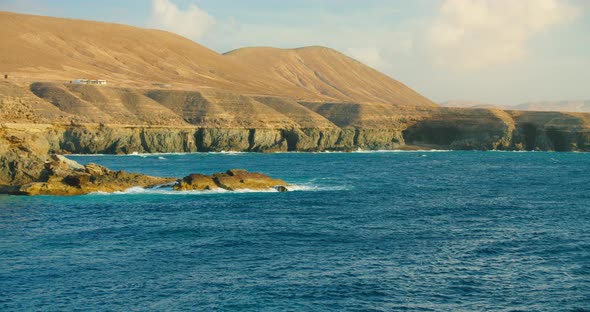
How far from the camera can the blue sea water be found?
93.3 ft

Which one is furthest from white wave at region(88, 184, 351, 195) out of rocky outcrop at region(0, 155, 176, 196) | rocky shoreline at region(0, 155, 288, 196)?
rocky outcrop at region(0, 155, 176, 196)

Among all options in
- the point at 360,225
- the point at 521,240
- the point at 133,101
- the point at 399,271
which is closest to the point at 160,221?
the point at 360,225

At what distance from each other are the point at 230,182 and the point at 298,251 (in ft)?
96.3

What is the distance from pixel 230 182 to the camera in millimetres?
65625

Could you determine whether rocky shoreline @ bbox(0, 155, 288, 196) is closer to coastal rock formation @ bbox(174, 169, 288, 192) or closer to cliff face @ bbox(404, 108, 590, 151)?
coastal rock formation @ bbox(174, 169, 288, 192)

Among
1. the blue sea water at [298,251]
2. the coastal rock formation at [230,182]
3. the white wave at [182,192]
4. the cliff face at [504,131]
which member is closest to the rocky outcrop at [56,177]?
the coastal rock formation at [230,182]

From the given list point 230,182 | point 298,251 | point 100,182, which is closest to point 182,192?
point 230,182

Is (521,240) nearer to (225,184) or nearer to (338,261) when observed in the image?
(338,261)

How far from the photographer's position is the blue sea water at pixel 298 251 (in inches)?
1120

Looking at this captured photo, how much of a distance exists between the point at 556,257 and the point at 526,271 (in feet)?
13.0

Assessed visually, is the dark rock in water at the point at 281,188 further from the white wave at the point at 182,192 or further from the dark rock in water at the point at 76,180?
the dark rock in water at the point at 76,180

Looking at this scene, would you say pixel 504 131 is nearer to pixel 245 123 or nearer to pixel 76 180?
pixel 245 123

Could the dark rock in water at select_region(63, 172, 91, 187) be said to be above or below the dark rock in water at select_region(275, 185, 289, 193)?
above

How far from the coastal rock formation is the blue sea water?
6.23 ft
